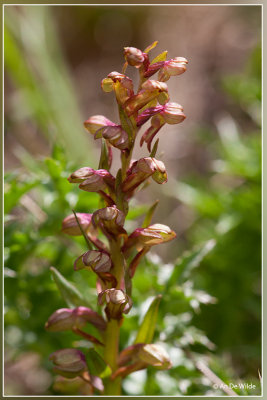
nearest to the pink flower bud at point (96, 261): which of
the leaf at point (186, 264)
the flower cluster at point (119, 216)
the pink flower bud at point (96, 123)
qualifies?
the flower cluster at point (119, 216)

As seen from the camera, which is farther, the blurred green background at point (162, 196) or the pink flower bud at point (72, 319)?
the blurred green background at point (162, 196)

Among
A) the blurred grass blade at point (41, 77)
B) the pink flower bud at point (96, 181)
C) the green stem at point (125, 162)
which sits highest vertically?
the blurred grass blade at point (41, 77)

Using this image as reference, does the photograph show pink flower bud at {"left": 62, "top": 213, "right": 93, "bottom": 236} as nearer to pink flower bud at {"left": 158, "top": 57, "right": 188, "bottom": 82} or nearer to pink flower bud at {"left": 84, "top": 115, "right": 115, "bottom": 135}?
pink flower bud at {"left": 84, "top": 115, "right": 115, "bottom": 135}

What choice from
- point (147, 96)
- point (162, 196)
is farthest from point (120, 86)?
point (162, 196)

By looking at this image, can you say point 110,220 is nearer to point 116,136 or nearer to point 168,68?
point 116,136

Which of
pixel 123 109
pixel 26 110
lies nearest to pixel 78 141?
pixel 26 110

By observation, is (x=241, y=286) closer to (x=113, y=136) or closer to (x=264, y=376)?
(x=264, y=376)

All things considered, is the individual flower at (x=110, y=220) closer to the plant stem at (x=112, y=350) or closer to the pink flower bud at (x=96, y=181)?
the pink flower bud at (x=96, y=181)
